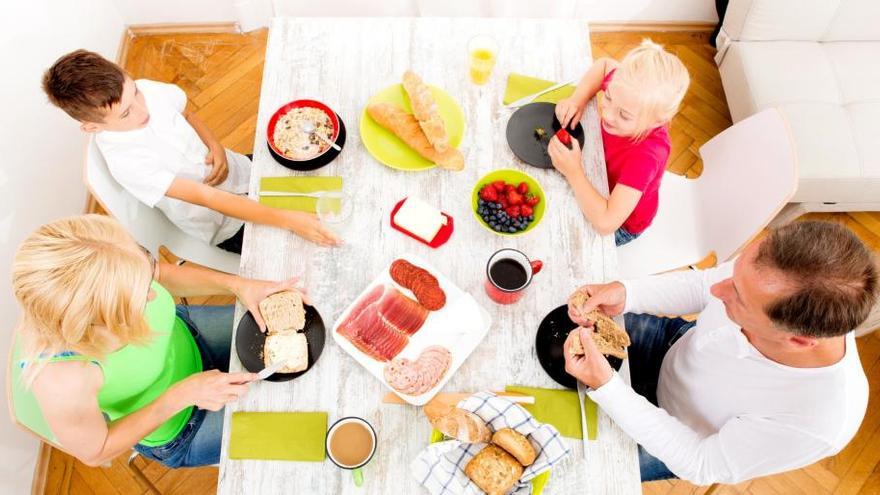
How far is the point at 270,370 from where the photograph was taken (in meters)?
1.40

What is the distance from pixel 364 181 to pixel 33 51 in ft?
6.02

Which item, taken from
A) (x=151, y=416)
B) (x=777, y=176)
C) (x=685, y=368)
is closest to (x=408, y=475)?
(x=151, y=416)

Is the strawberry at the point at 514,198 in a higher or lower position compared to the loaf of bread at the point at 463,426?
higher

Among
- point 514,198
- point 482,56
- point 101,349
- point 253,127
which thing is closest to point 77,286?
point 101,349

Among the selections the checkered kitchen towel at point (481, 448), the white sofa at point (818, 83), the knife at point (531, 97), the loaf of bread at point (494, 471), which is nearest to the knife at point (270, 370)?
the checkered kitchen towel at point (481, 448)

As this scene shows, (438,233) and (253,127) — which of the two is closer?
(438,233)

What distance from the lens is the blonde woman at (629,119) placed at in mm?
1624

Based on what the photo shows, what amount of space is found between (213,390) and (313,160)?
0.69m

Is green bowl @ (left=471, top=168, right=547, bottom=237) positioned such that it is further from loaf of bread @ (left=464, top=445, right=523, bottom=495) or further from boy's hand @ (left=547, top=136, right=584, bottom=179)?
loaf of bread @ (left=464, top=445, right=523, bottom=495)

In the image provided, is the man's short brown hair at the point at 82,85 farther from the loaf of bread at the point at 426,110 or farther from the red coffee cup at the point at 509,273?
the red coffee cup at the point at 509,273

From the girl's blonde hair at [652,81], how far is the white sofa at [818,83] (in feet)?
3.70

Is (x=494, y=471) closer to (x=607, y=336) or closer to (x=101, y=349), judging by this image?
(x=607, y=336)

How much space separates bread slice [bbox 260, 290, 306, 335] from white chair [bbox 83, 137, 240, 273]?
1.91ft

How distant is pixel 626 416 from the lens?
1.35 m
